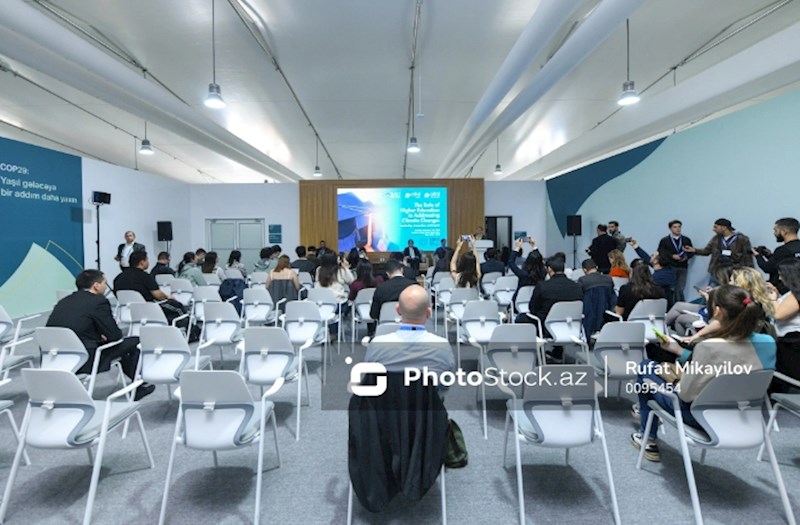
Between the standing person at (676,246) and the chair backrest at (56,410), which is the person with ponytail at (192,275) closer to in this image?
the chair backrest at (56,410)

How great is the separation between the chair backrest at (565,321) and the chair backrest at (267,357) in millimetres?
2381

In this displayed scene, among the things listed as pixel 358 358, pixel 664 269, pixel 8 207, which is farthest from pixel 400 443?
pixel 8 207

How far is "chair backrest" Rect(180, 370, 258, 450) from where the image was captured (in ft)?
6.99

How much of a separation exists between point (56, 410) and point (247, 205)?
39.5 feet

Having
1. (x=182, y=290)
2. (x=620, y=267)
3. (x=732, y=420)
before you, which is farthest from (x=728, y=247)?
(x=182, y=290)

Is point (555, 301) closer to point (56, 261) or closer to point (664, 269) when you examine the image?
point (664, 269)

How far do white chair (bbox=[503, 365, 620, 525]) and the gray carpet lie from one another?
0.90 ft

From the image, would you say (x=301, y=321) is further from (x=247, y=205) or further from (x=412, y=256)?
(x=247, y=205)

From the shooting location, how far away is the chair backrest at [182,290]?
616 cm

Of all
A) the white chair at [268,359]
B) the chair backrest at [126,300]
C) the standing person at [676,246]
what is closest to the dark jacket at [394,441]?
the white chair at [268,359]

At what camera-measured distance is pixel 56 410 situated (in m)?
2.20

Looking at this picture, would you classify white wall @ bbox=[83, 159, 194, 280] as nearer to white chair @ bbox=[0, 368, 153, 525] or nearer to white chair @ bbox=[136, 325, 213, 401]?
white chair @ bbox=[136, 325, 213, 401]

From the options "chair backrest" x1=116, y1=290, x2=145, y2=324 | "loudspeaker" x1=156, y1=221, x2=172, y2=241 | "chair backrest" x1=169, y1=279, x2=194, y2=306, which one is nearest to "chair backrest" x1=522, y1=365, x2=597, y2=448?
"chair backrest" x1=116, y1=290, x2=145, y2=324

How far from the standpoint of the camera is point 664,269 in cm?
507
